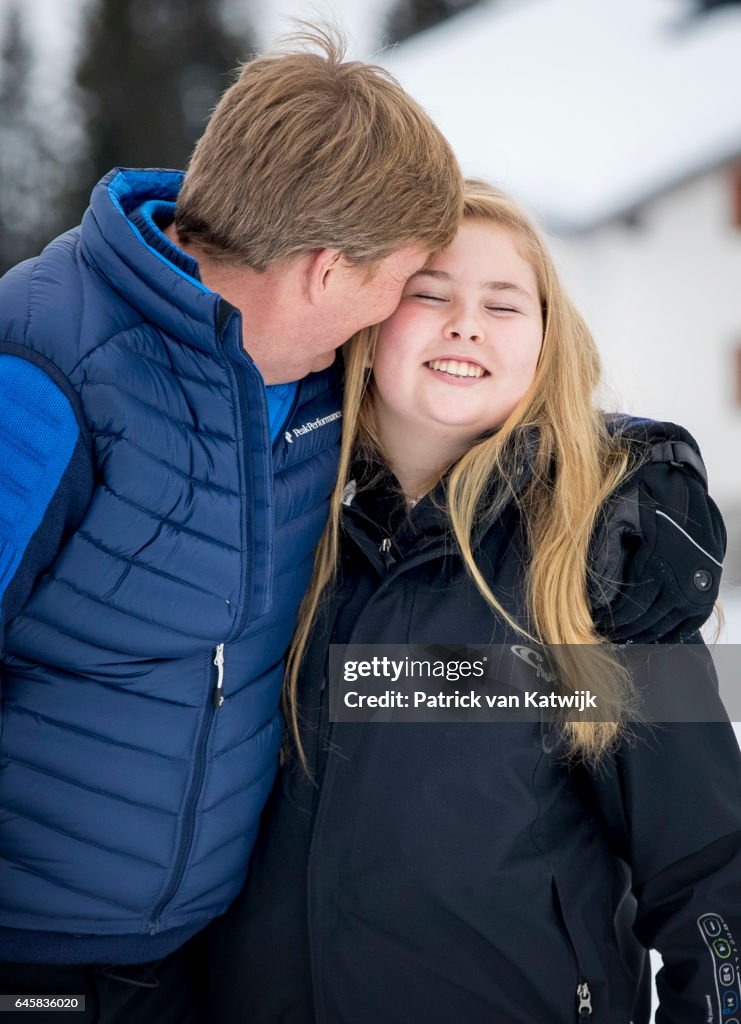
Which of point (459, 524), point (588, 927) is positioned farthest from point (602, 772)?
point (459, 524)

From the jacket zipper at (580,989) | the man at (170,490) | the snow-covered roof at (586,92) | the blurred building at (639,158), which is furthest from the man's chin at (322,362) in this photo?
the snow-covered roof at (586,92)

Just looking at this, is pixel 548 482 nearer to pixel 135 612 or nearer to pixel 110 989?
pixel 135 612

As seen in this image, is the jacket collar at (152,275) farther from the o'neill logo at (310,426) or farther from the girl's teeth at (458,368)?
the girl's teeth at (458,368)

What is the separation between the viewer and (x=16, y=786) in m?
1.39

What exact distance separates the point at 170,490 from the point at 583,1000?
2.98 ft

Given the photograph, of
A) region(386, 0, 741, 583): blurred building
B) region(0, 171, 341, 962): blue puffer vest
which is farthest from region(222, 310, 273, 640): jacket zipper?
region(386, 0, 741, 583): blurred building

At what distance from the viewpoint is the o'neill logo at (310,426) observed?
1.56 m

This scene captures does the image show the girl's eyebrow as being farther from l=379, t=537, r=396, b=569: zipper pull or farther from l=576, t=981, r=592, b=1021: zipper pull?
l=576, t=981, r=592, b=1021: zipper pull

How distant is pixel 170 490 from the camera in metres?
1.34

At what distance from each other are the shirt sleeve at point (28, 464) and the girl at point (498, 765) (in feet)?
1.62

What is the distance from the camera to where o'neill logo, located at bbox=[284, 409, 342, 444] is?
156 cm

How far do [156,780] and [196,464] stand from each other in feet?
1.39

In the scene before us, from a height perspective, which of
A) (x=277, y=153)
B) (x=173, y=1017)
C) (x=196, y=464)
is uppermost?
(x=277, y=153)

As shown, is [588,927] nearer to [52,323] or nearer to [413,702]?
[413,702]
